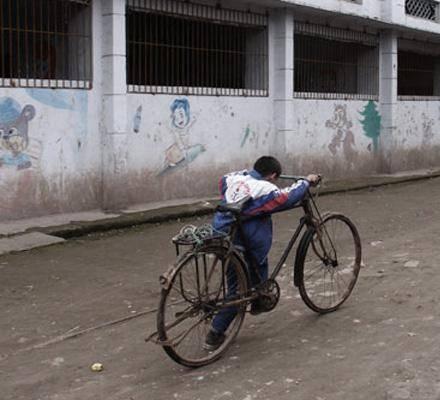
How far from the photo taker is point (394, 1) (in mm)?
16812

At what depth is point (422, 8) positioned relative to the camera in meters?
18.9

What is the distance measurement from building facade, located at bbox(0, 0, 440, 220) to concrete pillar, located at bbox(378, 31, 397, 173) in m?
0.03

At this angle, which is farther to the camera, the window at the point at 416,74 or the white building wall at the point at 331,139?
the window at the point at 416,74

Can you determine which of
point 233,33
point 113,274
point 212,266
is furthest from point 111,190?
point 212,266

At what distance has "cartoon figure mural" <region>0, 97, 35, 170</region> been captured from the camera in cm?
931

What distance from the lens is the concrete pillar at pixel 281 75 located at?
13.9 m

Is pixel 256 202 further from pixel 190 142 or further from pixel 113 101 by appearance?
pixel 190 142

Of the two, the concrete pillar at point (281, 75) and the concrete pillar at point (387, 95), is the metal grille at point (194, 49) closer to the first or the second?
the concrete pillar at point (281, 75)

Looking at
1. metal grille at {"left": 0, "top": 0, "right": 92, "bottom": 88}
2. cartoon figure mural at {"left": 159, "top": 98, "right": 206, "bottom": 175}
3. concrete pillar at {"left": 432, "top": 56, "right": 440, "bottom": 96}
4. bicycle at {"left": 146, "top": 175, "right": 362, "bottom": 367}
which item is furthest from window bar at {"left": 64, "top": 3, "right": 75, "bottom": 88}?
concrete pillar at {"left": 432, "top": 56, "right": 440, "bottom": 96}

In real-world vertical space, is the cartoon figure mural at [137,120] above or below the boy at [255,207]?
above

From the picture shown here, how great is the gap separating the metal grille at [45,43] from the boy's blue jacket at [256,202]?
5.56 meters

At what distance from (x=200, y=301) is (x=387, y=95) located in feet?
46.4

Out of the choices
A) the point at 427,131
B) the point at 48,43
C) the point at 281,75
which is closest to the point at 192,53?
the point at 281,75

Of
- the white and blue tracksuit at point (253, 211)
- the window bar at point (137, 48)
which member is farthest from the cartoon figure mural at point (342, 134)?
the white and blue tracksuit at point (253, 211)
